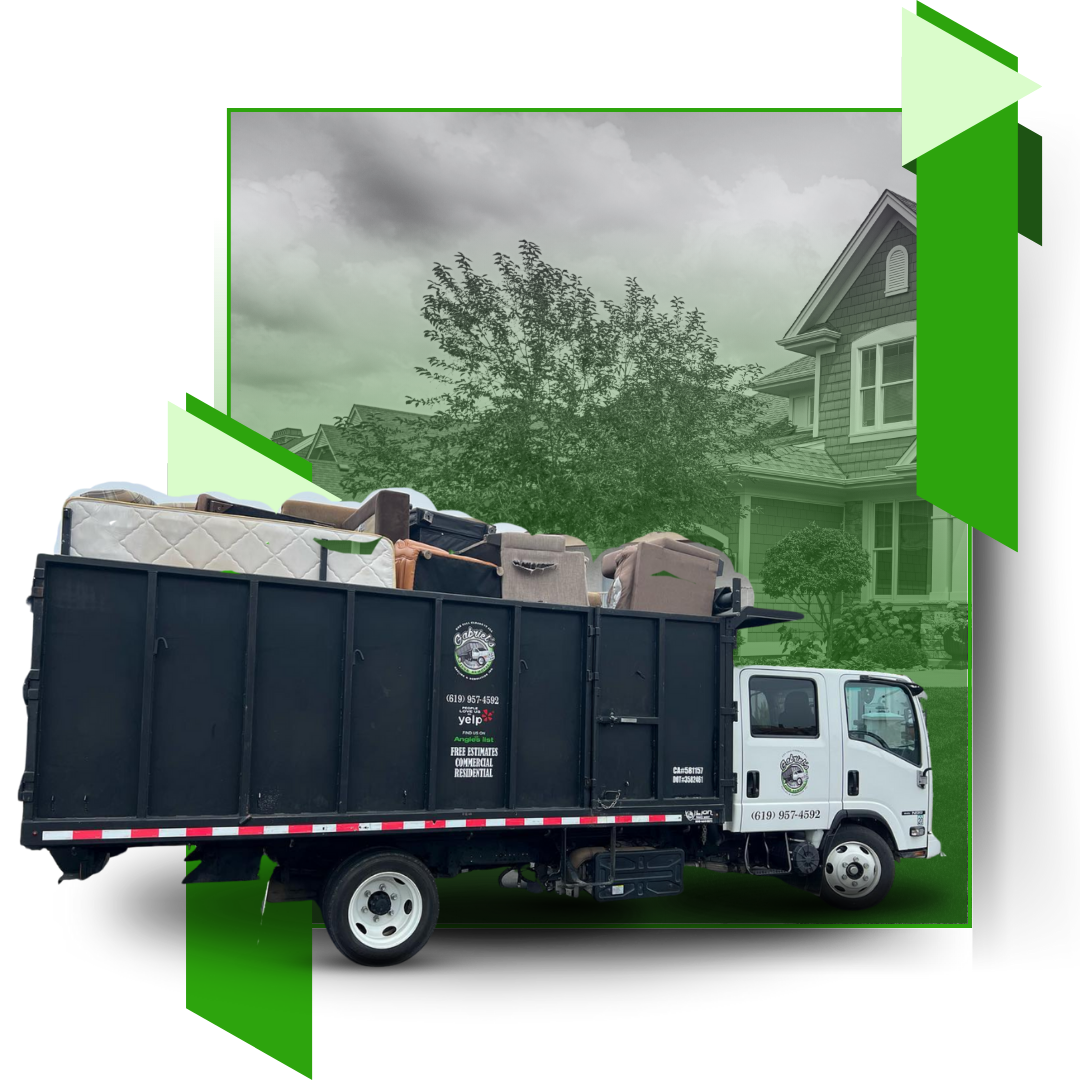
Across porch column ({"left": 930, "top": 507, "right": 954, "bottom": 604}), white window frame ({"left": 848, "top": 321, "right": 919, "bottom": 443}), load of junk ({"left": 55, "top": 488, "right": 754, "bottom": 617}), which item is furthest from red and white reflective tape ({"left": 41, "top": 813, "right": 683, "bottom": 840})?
white window frame ({"left": 848, "top": 321, "right": 919, "bottom": 443})

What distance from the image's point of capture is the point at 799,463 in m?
18.8

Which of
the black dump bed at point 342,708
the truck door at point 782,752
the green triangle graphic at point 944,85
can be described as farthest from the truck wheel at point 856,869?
the green triangle graphic at point 944,85

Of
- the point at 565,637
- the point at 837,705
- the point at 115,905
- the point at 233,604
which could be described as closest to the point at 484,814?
the point at 565,637

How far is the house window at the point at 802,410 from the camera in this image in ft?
67.2

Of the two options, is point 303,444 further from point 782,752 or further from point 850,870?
point 850,870

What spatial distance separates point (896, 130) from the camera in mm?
16297

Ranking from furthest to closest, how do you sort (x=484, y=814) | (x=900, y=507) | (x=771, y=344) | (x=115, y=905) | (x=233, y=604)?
(x=900, y=507)
(x=771, y=344)
(x=115, y=905)
(x=484, y=814)
(x=233, y=604)

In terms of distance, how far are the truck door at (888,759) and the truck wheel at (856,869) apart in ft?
0.81

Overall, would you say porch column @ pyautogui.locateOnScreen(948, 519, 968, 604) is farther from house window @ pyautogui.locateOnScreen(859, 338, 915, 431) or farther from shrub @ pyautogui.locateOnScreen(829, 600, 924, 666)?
house window @ pyautogui.locateOnScreen(859, 338, 915, 431)

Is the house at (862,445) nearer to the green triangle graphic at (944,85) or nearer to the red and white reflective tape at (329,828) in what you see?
the green triangle graphic at (944,85)

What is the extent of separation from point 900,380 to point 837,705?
8901 mm

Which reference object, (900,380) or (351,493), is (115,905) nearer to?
(351,493)

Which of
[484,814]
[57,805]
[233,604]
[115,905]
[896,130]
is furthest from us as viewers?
[896,130]

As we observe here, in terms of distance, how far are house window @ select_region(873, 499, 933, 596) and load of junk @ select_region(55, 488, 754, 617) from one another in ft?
26.4
